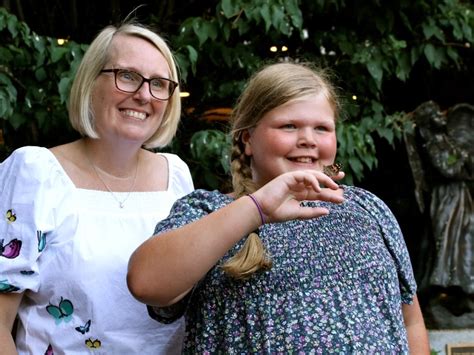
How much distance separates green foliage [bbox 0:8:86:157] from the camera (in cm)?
398

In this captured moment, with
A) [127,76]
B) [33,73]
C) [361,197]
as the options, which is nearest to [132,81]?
[127,76]

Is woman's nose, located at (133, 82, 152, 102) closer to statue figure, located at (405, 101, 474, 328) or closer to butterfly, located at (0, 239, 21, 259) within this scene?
butterfly, located at (0, 239, 21, 259)

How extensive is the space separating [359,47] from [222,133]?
1071 millimetres

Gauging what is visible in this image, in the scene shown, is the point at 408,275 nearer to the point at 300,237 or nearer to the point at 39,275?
the point at 300,237

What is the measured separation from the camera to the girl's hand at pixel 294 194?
1628 mm

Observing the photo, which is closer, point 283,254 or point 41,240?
point 283,254

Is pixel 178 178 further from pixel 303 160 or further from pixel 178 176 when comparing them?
pixel 303 160

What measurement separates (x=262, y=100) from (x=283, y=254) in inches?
14.0

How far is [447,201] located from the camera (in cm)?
546

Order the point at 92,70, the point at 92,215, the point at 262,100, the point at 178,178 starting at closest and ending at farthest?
the point at 262,100, the point at 92,215, the point at 92,70, the point at 178,178

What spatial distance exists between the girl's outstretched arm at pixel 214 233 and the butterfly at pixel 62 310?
1.77 feet

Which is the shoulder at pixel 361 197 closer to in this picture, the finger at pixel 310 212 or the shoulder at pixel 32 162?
the finger at pixel 310 212

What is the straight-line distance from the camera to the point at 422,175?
552 cm

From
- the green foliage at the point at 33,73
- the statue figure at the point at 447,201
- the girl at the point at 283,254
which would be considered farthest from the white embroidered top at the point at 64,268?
the statue figure at the point at 447,201
